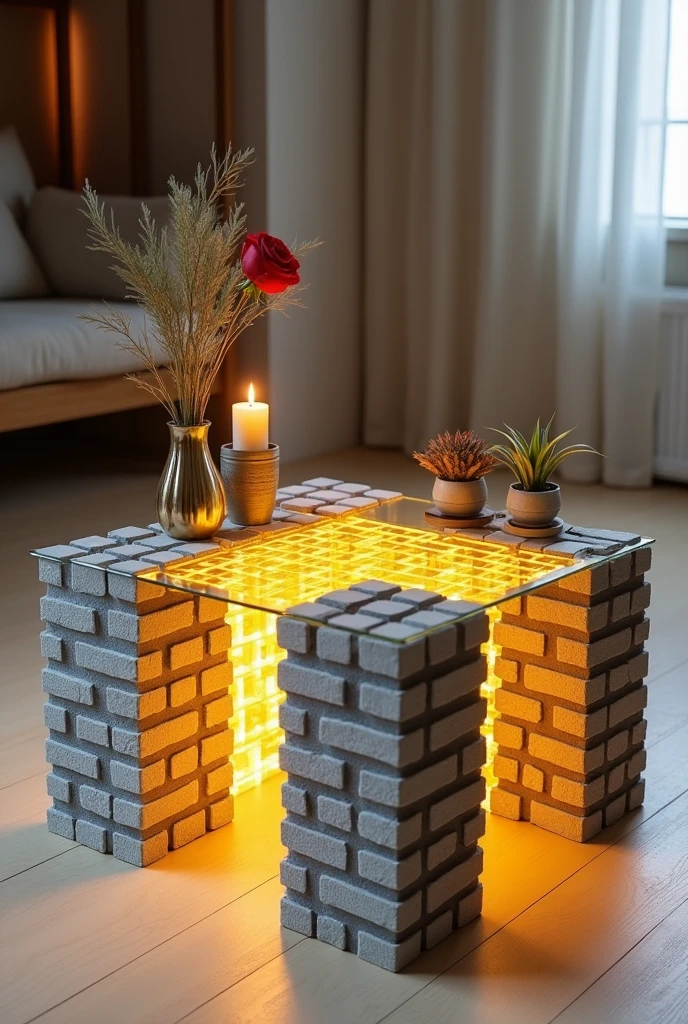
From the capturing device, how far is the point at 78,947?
1474 millimetres

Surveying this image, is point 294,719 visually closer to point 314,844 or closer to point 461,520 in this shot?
point 314,844

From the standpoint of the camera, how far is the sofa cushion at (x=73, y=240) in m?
3.80

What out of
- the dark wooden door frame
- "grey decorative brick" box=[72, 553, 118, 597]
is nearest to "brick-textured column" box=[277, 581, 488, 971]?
"grey decorative brick" box=[72, 553, 118, 597]

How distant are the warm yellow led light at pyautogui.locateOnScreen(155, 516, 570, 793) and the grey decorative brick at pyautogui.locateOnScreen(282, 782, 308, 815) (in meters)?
0.20

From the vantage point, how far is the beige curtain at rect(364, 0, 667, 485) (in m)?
3.61

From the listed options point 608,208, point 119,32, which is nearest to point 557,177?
point 608,208

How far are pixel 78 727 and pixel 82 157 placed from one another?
304 centimetres

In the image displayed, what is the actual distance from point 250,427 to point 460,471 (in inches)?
11.3

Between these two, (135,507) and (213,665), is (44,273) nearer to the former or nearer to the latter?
(135,507)

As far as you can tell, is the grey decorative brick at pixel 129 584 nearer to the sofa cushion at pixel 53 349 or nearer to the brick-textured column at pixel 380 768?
the brick-textured column at pixel 380 768

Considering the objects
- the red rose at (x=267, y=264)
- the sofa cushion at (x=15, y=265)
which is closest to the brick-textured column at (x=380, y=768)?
the red rose at (x=267, y=264)

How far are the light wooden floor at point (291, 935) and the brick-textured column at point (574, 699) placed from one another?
4 cm

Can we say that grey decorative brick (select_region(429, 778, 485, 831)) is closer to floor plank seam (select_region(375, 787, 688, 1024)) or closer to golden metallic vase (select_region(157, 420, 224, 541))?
floor plank seam (select_region(375, 787, 688, 1024))

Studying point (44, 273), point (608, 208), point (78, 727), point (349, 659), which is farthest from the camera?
point (44, 273)
